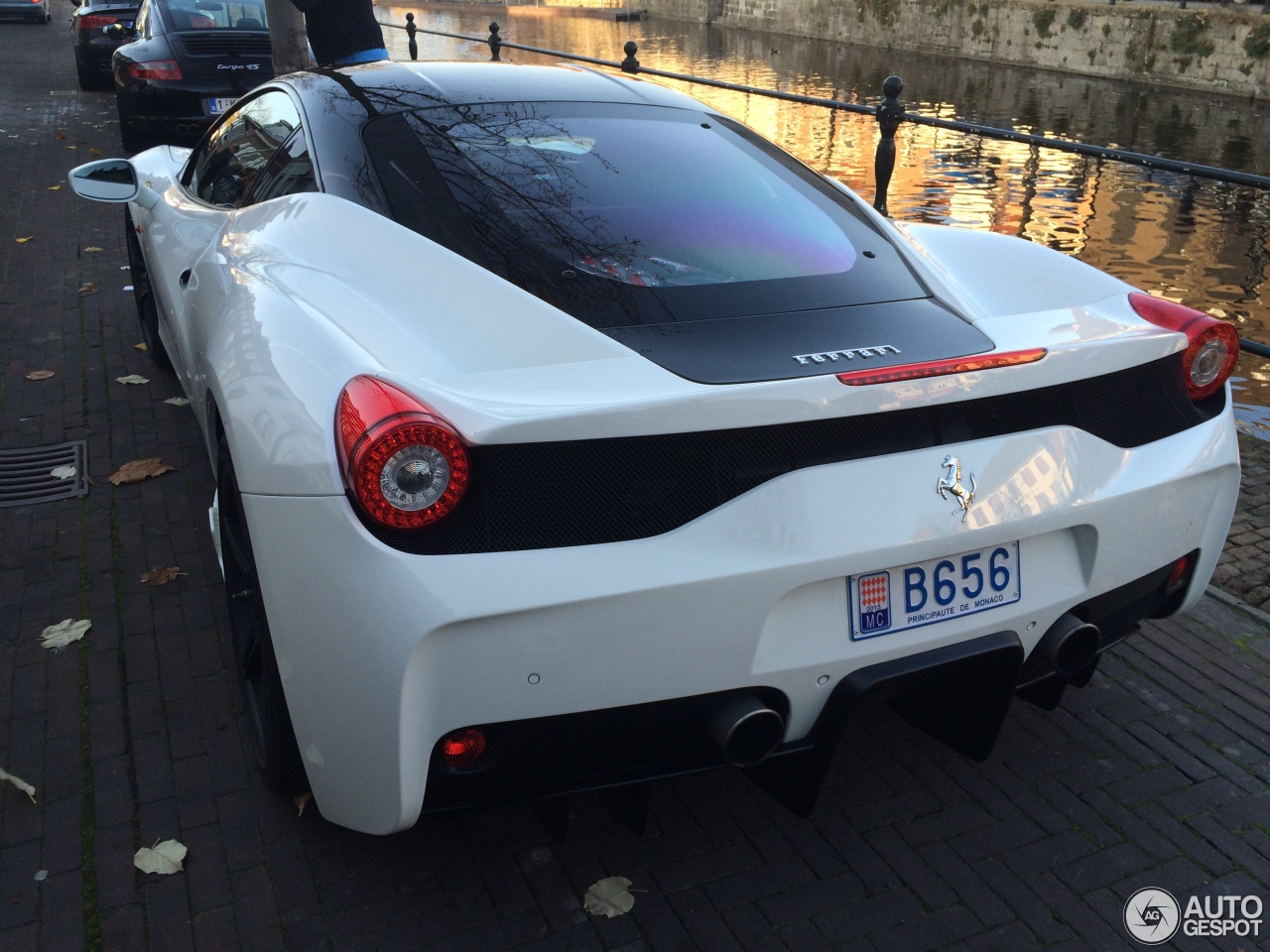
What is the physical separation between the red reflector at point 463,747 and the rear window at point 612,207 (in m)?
0.80

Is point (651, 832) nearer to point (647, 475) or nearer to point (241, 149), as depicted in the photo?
point (647, 475)

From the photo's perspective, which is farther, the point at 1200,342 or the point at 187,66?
the point at 187,66

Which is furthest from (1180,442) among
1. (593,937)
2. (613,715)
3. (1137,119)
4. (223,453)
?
(1137,119)

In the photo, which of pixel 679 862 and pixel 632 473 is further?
pixel 679 862

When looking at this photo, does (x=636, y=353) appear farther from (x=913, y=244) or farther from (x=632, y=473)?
(x=913, y=244)

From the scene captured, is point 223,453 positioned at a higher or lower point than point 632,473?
lower

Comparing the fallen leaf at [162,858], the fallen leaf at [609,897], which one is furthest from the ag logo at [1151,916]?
the fallen leaf at [162,858]

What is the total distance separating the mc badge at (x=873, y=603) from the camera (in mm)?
2047

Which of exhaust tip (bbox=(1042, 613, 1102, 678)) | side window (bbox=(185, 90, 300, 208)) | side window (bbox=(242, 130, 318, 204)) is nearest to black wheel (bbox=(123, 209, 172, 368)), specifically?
side window (bbox=(185, 90, 300, 208))

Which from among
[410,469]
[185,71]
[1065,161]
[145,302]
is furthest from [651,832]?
[1065,161]

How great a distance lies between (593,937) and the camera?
2.24 meters

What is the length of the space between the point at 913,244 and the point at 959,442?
3.01 ft

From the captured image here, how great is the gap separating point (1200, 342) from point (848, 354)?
2.98 ft

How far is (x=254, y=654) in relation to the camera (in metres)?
2.67
